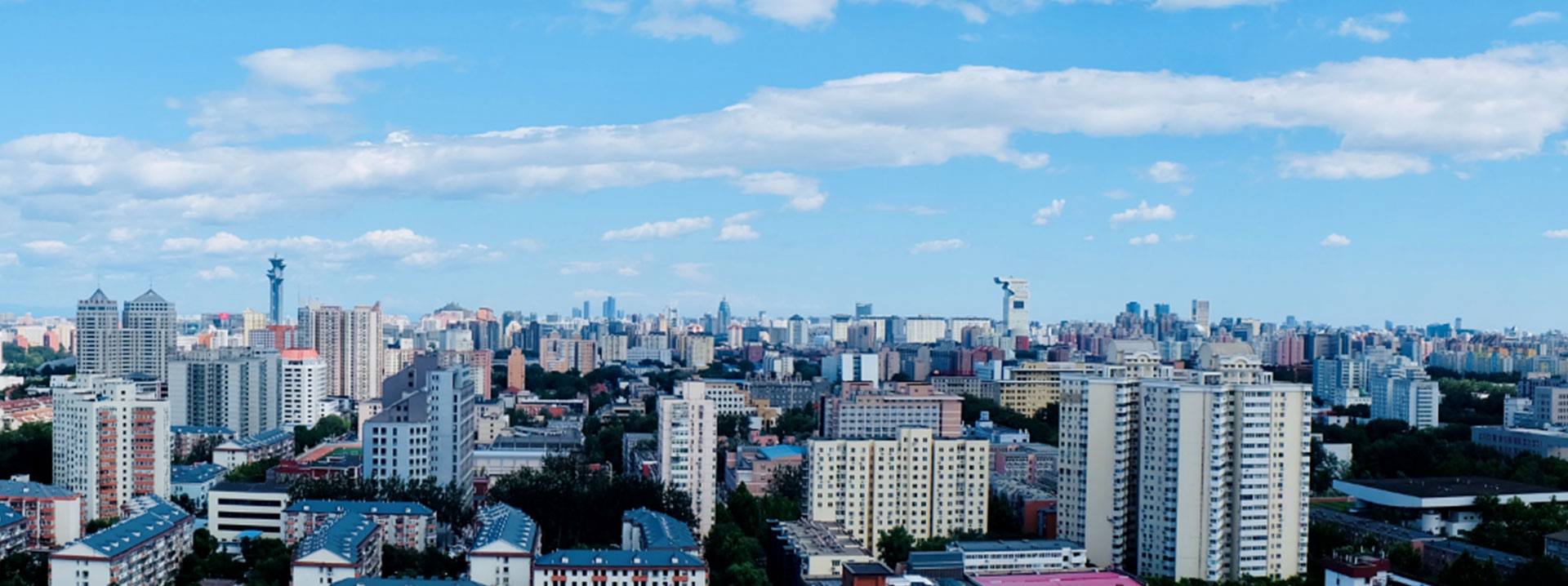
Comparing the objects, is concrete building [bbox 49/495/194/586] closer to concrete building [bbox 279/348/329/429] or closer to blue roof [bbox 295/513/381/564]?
blue roof [bbox 295/513/381/564]

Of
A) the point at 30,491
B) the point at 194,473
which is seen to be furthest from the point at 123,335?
the point at 30,491

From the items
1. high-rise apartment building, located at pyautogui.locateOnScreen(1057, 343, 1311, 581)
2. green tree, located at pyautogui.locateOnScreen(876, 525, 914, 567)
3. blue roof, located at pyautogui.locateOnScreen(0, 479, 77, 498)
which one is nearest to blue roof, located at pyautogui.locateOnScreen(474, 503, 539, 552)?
green tree, located at pyautogui.locateOnScreen(876, 525, 914, 567)

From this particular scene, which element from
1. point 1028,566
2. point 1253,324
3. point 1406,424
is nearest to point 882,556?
point 1028,566

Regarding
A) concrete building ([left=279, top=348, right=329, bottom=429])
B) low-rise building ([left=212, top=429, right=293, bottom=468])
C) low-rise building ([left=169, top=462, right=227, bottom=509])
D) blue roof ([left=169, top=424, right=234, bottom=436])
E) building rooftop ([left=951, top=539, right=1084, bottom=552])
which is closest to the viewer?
building rooftop ([left=951, top=539, right=1084, bottom=552])

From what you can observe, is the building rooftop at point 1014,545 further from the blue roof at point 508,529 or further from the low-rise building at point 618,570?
the blue roof at point 508,529

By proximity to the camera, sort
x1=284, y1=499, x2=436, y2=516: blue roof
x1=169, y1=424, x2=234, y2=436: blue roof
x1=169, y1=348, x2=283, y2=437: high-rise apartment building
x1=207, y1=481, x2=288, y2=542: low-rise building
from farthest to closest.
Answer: x1=169, y1=348, x2=283, y2=437: high-rise apartment building, x1=169, y1=424, x2=234, y2=436: blue roof, x1=207, y1=481, x2=288, y2=542: low-rise building, x1=284, y1=499, x2=436, y2=516: blue roof

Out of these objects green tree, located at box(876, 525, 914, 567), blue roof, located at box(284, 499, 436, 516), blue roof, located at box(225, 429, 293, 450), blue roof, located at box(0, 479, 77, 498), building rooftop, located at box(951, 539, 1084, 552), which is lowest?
green tree, located at box(876, 525, 914, 567)

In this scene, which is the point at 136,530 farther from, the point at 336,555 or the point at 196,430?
the point at 196,430

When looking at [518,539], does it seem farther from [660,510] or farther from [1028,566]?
[1028,566]
